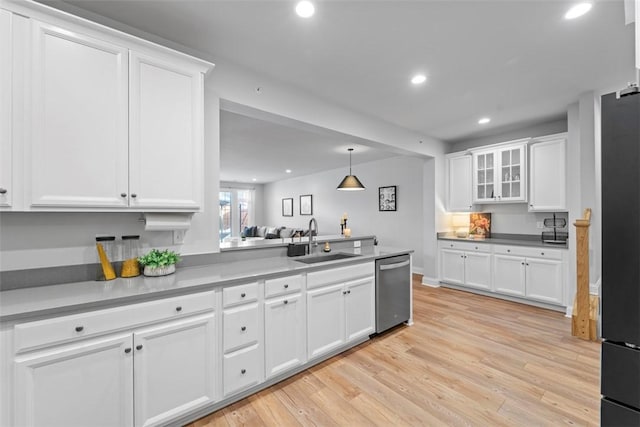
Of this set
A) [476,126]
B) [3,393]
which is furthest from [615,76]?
[3,393]

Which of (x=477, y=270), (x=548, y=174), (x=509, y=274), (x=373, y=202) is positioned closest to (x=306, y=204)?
(x=373, y=202)

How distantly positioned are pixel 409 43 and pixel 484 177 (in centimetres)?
319

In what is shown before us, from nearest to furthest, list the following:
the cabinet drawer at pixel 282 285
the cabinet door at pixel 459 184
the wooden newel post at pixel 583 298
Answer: the cabinet drawer at pixel 282 285
the wooden newel post at pixel 583 298
the cabinet door at pixel 459 184

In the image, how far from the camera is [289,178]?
31.9 feet

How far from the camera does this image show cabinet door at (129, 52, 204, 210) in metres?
1.78

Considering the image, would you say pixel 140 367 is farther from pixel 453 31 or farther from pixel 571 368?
pixel 571 368

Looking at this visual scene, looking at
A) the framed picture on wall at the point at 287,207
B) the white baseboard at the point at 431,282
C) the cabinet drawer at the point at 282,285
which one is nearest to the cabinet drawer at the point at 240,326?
the cabinet drawer at the point at 282,285

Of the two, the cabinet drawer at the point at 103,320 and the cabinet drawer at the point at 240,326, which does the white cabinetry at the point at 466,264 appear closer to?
the cabinet drawer at the point at 240,326

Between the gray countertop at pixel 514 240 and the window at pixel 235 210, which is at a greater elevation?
the window at pixel 235 210

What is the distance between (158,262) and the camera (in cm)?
192

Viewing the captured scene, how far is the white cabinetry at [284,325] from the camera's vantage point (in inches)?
83.0

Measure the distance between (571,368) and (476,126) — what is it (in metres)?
3.30

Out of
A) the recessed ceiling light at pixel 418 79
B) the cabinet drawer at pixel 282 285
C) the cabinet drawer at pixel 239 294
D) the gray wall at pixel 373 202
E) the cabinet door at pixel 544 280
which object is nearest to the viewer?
the cabinet drawer at pixel 239 294

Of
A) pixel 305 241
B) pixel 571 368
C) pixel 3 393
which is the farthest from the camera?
pixel 305 241
